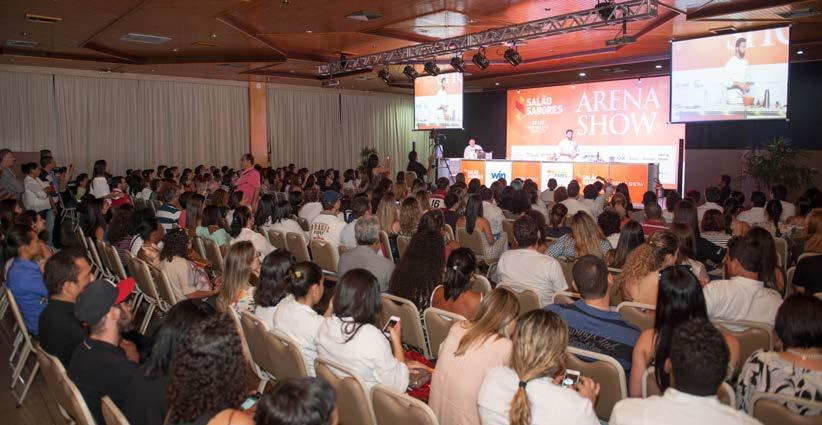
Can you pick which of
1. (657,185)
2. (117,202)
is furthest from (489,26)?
(117,202)

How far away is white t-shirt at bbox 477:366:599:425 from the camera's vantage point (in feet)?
7.89

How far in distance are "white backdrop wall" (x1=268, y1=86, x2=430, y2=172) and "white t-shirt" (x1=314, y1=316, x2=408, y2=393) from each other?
17.3 m

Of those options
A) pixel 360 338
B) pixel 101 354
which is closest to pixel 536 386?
pixel 360 338

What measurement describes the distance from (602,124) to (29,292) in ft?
50.1

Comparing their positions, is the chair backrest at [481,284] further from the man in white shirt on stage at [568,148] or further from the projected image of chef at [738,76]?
the man in white shirt on stage at [568,148]

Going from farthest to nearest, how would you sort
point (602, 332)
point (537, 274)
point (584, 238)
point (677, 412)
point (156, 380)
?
point (584, 238)
point (537, 274)
point (602, 332)
point (156, 380)
point (677, 412)

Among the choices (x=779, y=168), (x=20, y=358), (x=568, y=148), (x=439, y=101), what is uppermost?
(x=439, y=101)

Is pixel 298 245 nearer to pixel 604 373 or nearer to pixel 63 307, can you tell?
pixel 63 307

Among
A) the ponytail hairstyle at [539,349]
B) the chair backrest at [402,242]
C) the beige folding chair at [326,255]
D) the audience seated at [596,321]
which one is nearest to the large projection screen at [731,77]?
the chair backrest at [402,242]

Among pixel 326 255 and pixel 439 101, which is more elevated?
pixel 439 101

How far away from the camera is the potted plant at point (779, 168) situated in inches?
514

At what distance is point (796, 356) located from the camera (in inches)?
116

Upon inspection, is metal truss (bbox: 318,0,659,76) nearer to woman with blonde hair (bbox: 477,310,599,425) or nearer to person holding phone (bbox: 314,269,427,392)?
person holding phone (bbox: 314,269,427,392)

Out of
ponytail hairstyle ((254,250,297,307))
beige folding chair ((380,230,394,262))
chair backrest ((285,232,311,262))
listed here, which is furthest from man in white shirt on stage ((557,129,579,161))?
ponytail hairstyle ((254,250,297,307))
